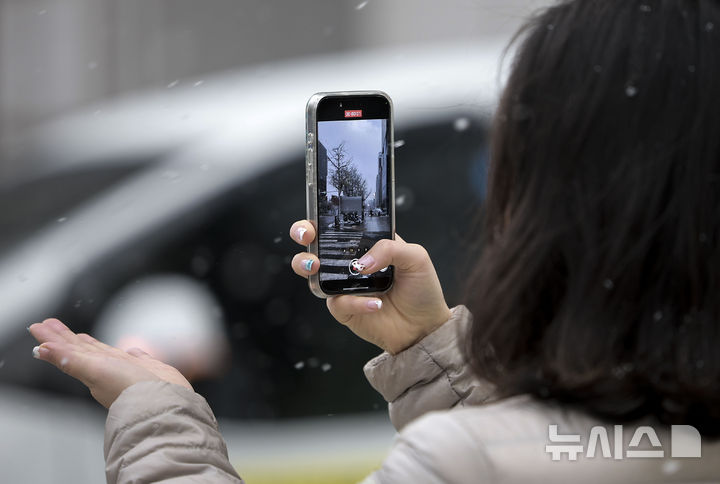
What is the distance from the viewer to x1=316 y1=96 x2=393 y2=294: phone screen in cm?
172

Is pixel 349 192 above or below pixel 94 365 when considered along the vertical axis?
above

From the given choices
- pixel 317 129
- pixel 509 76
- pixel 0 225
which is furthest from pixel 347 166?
pixel 0 225

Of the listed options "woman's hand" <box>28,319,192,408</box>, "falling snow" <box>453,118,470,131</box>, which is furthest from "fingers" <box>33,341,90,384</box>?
"falling snow" <box>453,118,470,131</box>

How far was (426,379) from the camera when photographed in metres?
1.62

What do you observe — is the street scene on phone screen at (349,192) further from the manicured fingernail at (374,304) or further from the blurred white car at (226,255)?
the blurred white car at (226,255)

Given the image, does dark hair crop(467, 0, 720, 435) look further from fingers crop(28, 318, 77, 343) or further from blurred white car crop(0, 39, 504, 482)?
blurred white car crop(0, 39, 504, 482)

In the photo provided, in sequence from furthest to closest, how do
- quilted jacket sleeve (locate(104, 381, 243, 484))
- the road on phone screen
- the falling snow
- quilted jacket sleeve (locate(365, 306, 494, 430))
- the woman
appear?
the falling snow
the road on phone screen
quilted jacket sleeve (locate(365, 306, 494, 430))
quilted jacket sleeve (locate(104, 381, 243, 484))
the woman

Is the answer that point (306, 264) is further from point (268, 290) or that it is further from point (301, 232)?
point (268, 290)

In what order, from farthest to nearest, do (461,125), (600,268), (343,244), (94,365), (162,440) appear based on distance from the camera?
(461,125)
(343,244)
(94,365)
(162,440)
(600,268)

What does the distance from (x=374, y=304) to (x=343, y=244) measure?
140 millimetres

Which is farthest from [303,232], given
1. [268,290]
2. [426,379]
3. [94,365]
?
[268,290]

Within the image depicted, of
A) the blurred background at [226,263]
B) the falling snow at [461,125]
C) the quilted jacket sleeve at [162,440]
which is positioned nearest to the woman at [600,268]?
the quilted jacket sleeve at [162,440]

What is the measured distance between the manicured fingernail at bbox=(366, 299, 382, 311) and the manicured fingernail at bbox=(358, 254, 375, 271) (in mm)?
62

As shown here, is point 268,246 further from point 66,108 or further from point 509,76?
point 66,108
